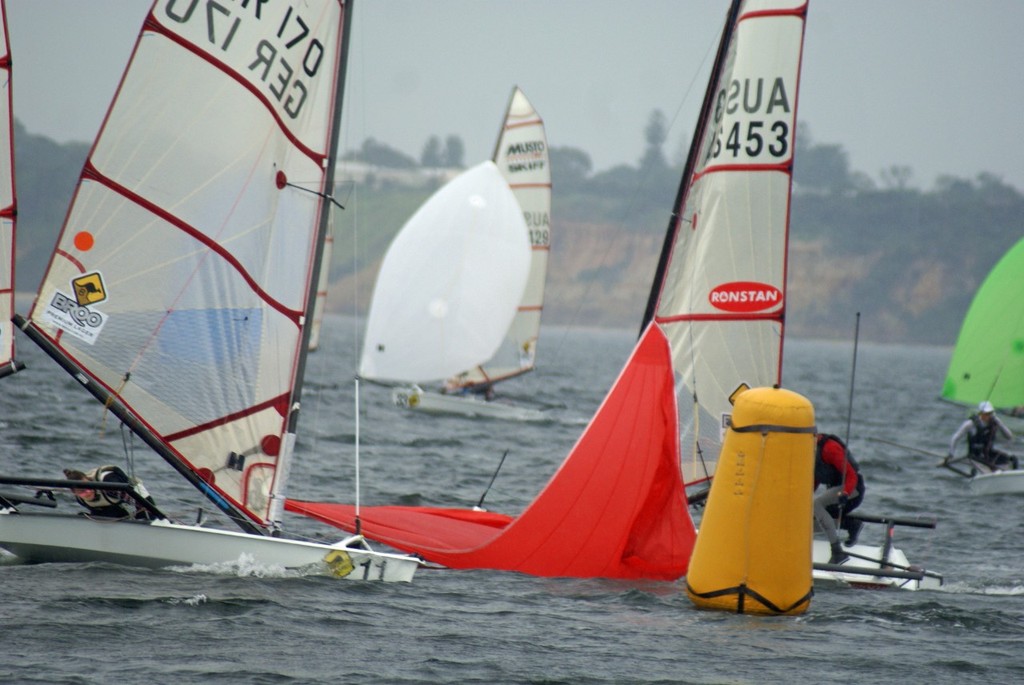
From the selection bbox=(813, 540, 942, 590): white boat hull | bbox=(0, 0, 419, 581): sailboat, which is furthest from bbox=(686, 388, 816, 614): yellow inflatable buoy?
bbox=(0, 0, 419, 581): sailboat

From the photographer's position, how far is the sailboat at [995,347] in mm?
23344

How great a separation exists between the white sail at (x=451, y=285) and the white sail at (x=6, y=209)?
1522 centimetres

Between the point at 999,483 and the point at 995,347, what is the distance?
6.33m

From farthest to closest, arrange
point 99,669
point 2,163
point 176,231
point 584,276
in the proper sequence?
point 584,276 → point 176,231 → point 2,163 → point 99,669

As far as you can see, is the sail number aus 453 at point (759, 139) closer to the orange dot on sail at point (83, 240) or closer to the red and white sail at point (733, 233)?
the red and white sail at point (733, 233)

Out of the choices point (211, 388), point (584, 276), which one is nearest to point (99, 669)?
point (211, 388)

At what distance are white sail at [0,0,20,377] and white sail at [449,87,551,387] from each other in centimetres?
1777

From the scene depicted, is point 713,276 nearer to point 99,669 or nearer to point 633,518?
point 633,518

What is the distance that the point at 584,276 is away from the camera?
146000 millimetres

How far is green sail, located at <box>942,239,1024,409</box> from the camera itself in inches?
919

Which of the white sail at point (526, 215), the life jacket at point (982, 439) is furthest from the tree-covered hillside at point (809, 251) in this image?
the life jacket at point (982, 439)

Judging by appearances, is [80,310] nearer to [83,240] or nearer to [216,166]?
[83,240]

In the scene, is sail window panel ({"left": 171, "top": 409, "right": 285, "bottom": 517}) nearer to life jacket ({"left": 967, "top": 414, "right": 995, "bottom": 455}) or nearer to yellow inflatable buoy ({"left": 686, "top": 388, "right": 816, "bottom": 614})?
yellow inflatable buoy ({"left": 686, "top": 388, "right": 816, "bottom": 614})

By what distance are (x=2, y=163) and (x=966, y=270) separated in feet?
489
